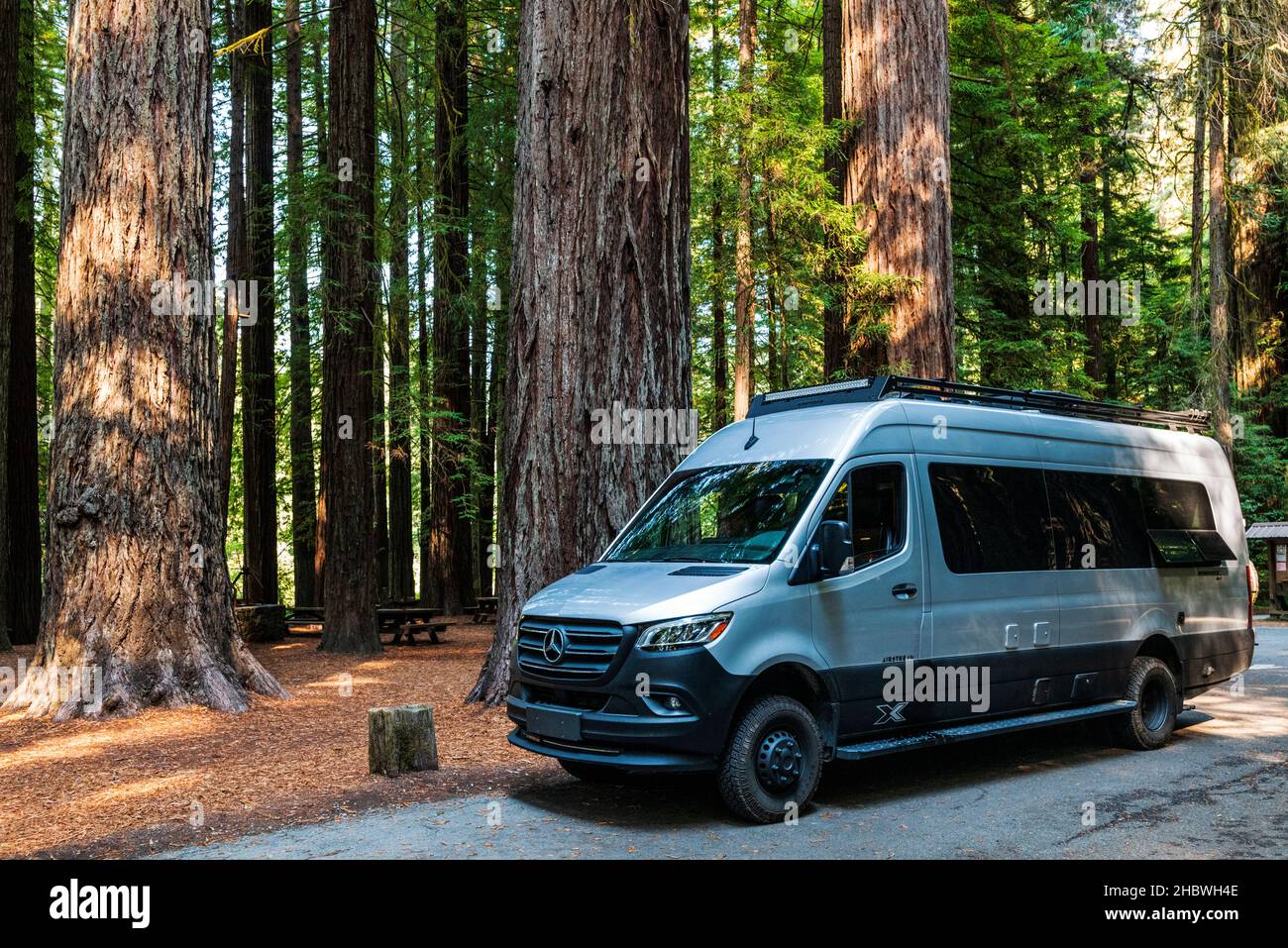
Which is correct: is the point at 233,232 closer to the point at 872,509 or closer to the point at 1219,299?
the point at 872,509

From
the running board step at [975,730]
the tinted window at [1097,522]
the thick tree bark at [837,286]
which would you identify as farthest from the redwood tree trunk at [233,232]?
the running board step at [975,730]

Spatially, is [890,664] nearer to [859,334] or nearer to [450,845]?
[450,845]

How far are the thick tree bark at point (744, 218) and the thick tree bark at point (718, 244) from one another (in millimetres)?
334

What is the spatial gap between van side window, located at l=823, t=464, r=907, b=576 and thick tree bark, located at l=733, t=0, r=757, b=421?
299 inches

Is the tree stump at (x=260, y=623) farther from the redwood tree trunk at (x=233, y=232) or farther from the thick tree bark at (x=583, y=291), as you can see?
the thick tree bark at (x=583, y=291)

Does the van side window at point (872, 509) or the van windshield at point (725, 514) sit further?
the van side window at point (872, 509)

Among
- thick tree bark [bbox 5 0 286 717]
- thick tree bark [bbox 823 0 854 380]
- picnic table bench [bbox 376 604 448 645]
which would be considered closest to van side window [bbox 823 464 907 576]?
thick tree bark [bbox 5 0 286 717]

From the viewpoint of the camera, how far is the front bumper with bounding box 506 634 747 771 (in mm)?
6594

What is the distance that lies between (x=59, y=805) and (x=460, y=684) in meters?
6.17

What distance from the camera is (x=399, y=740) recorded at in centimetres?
820

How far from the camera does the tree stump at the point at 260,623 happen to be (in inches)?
766

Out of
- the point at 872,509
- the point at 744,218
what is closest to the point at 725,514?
the point at 872,509

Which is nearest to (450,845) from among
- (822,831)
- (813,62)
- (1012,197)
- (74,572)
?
(822,831)

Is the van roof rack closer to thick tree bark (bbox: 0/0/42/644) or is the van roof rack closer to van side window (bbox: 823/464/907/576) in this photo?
van side window (bbox: 823/464/907/576)
